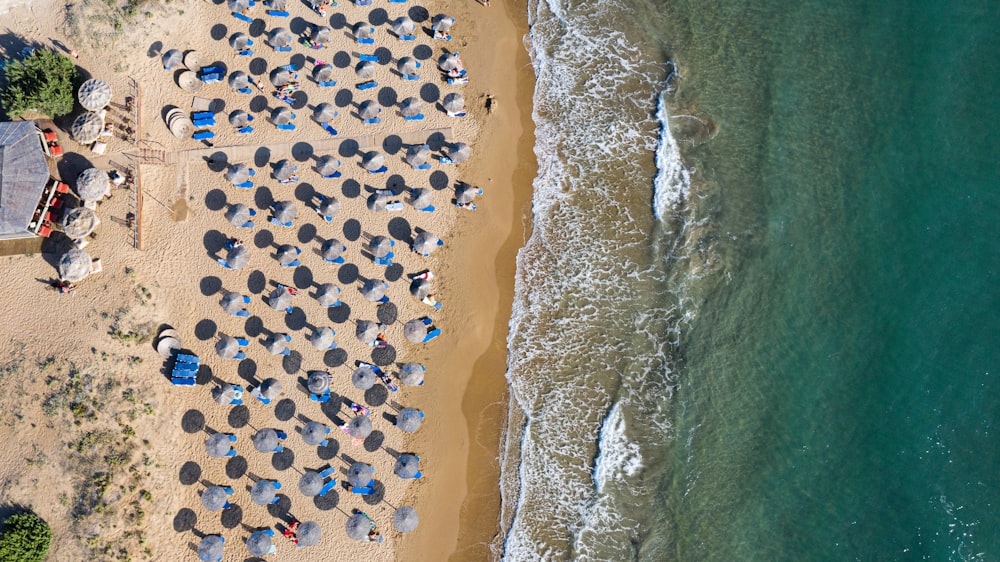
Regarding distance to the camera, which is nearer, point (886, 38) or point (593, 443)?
point (593, 443)

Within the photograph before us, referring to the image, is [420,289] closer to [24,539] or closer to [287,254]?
[287,254]

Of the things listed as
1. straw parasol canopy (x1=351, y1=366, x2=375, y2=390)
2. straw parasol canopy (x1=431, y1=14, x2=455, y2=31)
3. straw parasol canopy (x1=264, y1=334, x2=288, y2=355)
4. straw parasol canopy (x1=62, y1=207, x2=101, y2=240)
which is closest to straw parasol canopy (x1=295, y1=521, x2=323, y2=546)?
straw parasol canopy (x1=351, y1=366, x2=375, y2=390)

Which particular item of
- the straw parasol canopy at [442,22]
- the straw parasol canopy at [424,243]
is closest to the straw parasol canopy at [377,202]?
the straw parasol canopy at [424,243]

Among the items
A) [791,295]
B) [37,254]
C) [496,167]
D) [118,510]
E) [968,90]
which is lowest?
[118,510]

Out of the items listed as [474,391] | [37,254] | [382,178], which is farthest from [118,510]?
[382,178]

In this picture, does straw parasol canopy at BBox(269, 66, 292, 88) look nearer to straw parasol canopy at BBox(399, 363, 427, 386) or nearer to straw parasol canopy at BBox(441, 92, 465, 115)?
straw parasol canopy at BBox(441, 92, 465, 115)

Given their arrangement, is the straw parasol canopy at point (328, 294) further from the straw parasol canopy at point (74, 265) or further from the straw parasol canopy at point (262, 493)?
the straw parasol canopy at point (74, 265)

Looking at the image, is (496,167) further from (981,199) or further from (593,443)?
(981,199)
